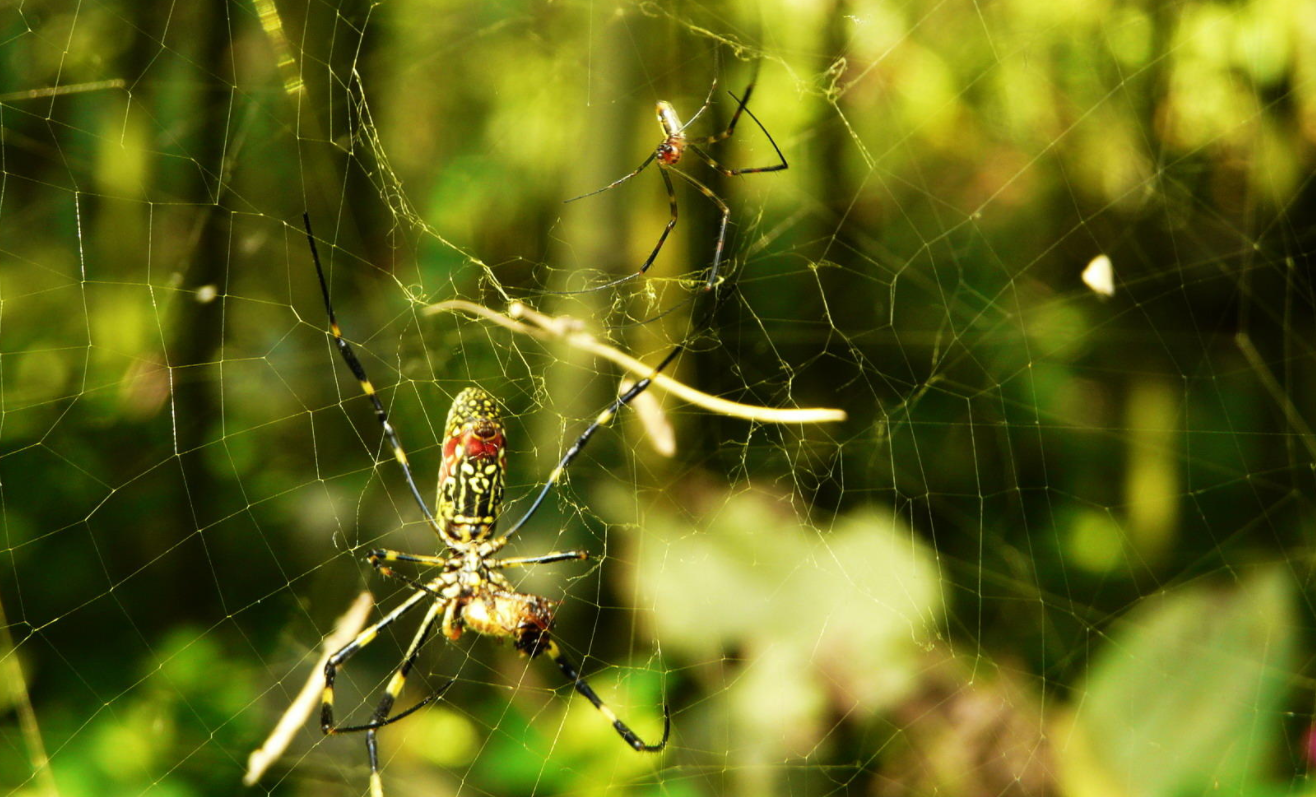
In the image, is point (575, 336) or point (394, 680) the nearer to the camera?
point (394, 680)

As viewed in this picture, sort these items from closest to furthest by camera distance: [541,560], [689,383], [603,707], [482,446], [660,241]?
[482,446] → [541,560] → [603,707] → [660,241] → [689,383]

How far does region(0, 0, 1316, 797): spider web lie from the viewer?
1147 millimetres

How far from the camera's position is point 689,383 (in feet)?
4.40

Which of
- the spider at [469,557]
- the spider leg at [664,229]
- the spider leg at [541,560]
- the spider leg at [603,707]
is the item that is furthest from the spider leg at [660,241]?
the spider leg at [603,707]

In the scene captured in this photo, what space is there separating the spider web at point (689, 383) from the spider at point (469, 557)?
173 millimetres

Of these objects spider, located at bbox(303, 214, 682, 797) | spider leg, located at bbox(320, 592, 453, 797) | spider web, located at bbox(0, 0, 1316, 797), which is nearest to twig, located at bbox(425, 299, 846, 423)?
spider web, located at bbox(0, 0, 1316, 797)

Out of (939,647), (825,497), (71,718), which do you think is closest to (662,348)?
(825,497)

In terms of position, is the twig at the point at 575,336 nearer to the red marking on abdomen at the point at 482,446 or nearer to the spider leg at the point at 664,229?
the spider leg at the point at 664,229

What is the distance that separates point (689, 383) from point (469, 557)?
0.52 meters

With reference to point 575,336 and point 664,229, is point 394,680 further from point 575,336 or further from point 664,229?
point 664,229

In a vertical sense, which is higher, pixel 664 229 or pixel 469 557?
pixel 664 229

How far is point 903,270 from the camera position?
167cm

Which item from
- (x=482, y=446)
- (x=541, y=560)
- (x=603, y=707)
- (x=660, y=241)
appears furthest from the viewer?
(x=660, y=241)

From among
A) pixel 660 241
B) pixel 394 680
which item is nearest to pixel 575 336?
pixel 660 241
